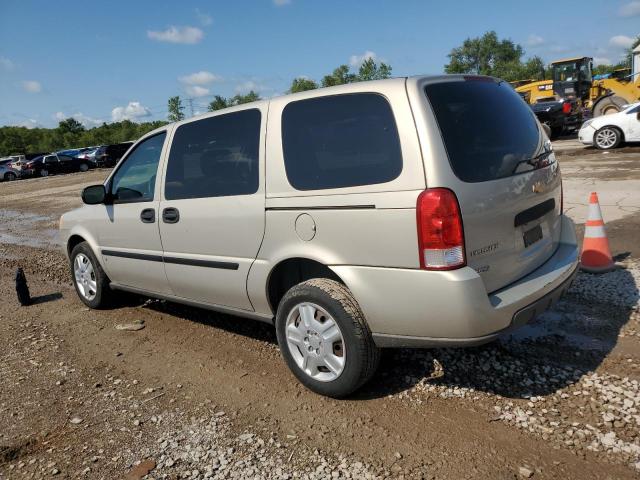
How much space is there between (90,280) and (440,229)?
4.09m

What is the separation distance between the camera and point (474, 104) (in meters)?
3.19

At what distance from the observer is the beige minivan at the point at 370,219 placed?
280 cm

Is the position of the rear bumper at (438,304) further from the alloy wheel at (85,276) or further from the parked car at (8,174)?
the parked car at (8,174)

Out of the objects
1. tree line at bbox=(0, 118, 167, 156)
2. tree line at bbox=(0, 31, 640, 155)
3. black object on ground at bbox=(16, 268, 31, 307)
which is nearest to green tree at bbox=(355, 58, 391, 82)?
tree line at bbox=(0, 31, 640, 155)

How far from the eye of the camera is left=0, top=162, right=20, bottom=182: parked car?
125 feet

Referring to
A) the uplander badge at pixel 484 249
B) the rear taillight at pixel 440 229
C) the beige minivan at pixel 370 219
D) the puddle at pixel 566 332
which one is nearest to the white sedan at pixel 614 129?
the puddle at pixel 566 332

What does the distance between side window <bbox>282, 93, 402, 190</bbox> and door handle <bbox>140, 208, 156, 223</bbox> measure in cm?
152

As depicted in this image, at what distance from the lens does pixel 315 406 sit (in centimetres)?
330

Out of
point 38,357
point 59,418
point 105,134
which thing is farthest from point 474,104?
point 105,134

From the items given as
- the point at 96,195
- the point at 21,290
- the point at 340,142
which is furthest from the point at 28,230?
the point at 340,142

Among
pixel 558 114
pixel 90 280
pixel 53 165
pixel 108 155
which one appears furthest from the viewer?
pixel 108 155

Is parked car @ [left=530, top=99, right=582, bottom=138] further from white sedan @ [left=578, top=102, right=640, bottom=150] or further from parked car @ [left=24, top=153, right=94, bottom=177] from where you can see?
parked car @ [left=24, top=153, right=94, bottom=177]

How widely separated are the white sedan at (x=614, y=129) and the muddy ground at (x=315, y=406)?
36.7ft

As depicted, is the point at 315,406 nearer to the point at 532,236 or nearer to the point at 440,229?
the point at 440,229
